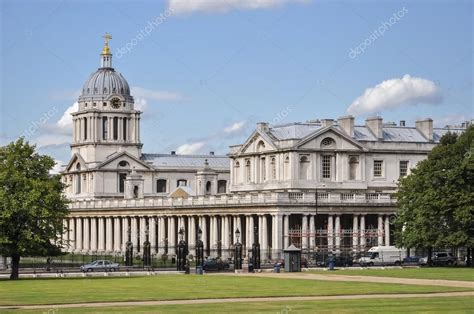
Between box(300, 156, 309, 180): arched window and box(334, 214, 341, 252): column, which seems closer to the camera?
box(334, 214, 341, 252): column

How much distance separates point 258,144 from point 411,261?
119 ft

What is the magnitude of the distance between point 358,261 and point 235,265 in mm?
14789

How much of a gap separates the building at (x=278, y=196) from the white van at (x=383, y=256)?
8857mm

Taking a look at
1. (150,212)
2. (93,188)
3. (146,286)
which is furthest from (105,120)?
(146,286)

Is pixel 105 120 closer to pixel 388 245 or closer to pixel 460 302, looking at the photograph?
pixel 388 245

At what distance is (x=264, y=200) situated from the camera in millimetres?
136500

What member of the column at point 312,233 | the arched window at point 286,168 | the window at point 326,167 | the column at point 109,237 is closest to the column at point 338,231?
the column at point 312,233

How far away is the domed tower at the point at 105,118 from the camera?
19525cm

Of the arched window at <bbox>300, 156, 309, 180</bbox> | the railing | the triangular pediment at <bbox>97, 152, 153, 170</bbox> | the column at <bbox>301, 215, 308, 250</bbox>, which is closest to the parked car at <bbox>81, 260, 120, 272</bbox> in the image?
the railing

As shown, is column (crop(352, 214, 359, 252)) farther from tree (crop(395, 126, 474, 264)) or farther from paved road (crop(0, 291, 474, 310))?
paved road (crop(0, 291, 474, 310))

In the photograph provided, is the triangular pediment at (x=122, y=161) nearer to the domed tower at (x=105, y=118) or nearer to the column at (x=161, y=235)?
the domed tower at (x=105, y=118)

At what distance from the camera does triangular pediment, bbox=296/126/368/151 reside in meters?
148

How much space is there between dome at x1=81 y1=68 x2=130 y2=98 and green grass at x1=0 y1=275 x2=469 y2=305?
107 metres

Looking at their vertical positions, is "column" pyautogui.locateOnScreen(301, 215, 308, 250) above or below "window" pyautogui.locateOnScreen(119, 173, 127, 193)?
below
